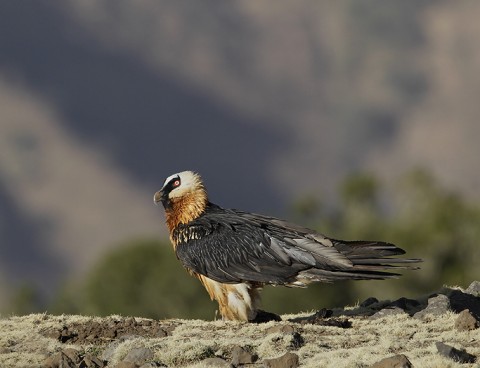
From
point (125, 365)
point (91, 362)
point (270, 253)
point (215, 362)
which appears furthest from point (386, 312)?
point (91, 362)

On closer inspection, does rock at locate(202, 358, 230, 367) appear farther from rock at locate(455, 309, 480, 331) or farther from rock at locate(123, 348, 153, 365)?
rock at locate(455, 309, 480, 331)

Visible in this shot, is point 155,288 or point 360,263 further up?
point 155,288

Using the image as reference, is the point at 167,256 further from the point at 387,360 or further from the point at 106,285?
the point at 387,360

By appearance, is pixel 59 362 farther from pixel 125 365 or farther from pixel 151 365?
pixel 151 365

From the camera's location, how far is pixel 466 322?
1578cm

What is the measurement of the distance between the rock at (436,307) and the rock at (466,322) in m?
1.37

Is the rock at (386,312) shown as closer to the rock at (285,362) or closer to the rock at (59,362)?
the rock at (285,362)

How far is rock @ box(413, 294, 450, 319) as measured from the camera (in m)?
17.4

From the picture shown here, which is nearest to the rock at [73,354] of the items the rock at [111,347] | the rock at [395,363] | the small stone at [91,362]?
the small stone at [91,362]

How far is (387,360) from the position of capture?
13.2 meters

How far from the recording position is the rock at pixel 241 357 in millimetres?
14164

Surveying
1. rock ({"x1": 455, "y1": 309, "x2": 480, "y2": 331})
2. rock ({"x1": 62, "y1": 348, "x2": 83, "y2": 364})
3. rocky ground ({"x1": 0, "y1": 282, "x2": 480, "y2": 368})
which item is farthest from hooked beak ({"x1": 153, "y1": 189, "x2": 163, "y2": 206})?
rock ({"x1": 455, "y1": 309, "x2": 480, "y2": 331})

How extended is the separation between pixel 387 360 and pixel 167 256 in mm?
56521

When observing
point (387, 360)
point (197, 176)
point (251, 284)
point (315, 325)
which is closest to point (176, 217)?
point (197, 176)
